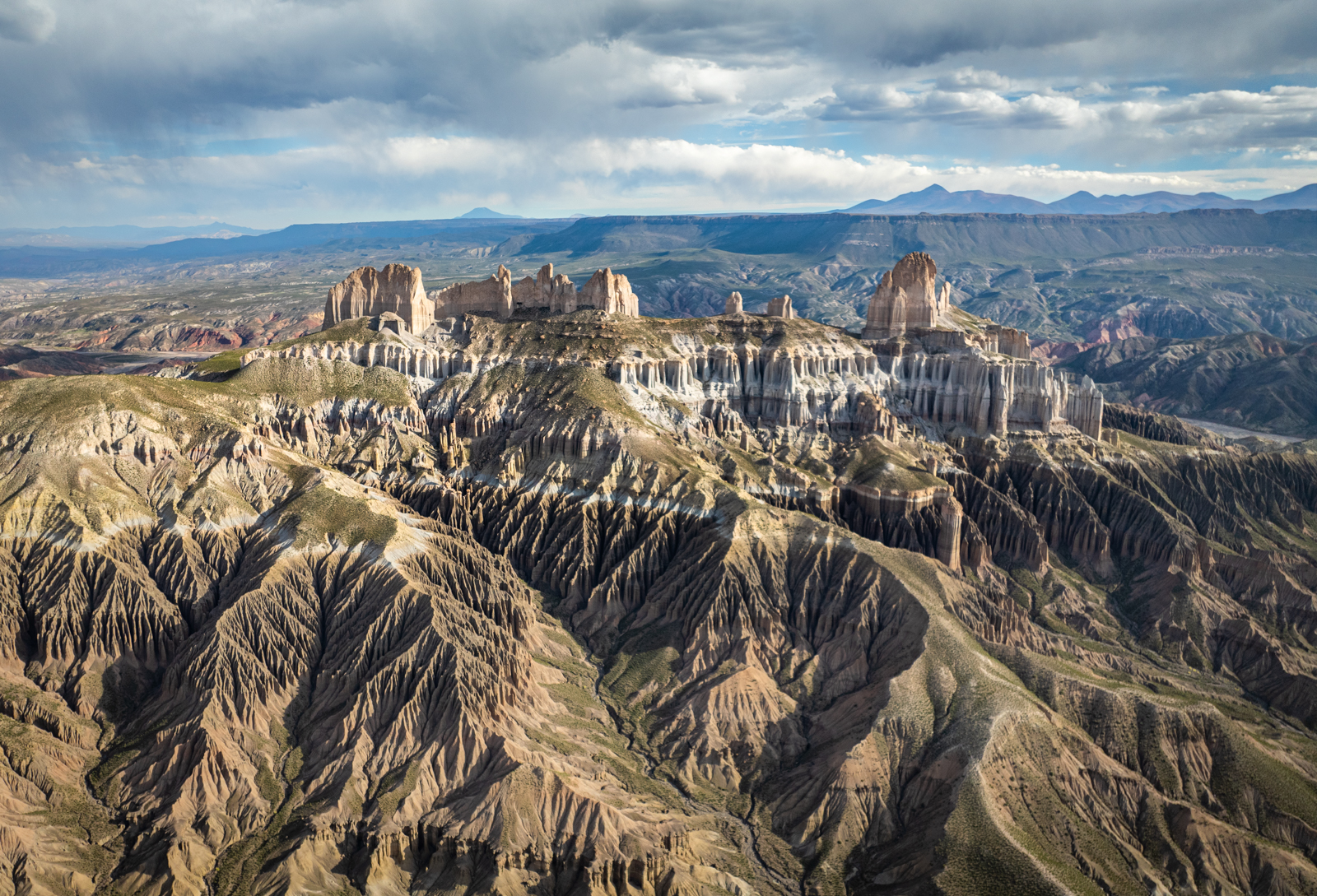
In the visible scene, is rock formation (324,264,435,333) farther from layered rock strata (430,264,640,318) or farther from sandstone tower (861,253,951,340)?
sandstone tower (861,253,951,340)

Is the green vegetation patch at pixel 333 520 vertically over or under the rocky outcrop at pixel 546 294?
under

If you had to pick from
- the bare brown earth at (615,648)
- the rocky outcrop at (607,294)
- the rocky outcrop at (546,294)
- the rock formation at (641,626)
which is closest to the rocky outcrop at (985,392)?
the rock formation at (641,626)

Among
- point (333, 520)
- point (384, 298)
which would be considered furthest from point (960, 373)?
point (384, 298)

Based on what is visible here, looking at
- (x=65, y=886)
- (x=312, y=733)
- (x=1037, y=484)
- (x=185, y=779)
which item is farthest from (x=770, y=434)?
(x=65, y=886)

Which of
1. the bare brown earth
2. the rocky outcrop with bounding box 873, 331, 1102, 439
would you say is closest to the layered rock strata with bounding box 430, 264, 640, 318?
the bare brown earth

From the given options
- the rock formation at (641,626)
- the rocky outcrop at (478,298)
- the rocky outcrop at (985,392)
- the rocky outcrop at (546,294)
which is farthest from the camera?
the rocky outcrop at (478,298)

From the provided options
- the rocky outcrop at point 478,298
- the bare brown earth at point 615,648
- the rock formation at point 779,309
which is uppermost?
the rocky outcrop at point 478,298

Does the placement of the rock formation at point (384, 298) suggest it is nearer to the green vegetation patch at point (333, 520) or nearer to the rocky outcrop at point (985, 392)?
the green vegetation patch at point (333, 520)

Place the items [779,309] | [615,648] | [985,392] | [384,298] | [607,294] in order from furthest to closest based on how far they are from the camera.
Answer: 1. [779,309]
2. [384,298]
3. [607,294]
4. [985,392]
5. [615,648]

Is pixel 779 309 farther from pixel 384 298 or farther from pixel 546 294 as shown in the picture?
pixel 384 298
